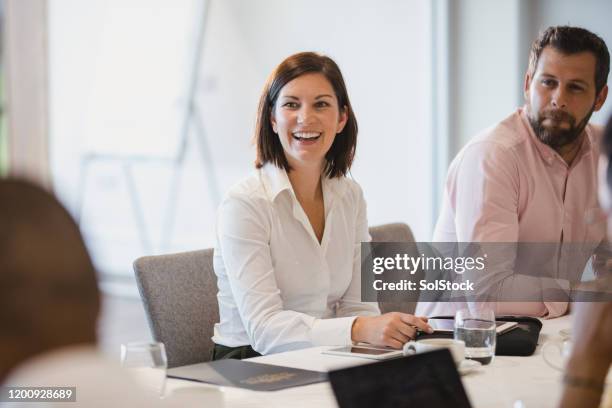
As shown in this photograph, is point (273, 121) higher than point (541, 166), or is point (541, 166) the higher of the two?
point (273, 121)

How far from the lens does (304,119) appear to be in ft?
8.88

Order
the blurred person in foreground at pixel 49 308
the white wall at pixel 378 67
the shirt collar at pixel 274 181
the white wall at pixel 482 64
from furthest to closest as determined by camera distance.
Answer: the white wall at pixel 378 67 < the white wall at pixel 482 64 < the shirt collar at pixel 274 181 < the blurred person in foreground at pixel 49 308

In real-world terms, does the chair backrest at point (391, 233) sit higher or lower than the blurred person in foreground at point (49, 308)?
lower

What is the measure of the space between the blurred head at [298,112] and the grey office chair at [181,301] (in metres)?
0.38

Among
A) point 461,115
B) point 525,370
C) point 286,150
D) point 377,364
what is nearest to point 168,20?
point 461,115

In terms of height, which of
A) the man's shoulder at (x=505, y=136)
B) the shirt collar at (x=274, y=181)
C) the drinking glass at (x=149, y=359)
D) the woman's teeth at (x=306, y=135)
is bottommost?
the drinking glass at (x=149, y=359)

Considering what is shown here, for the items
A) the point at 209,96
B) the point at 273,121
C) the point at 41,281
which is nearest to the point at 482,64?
the point at 209,96

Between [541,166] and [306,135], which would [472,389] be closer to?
[306,135]

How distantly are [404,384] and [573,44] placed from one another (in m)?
1.90

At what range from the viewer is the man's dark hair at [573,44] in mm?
2916

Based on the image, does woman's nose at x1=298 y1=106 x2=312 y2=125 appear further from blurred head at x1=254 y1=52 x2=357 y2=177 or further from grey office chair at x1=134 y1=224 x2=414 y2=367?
grey office chair at x1=134 y1=224 x2=414 y2=367

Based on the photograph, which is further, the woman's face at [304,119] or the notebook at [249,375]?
the woman's face at [304,119]

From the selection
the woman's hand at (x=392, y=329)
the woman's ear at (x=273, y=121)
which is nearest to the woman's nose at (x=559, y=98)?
the woman's ear at (x=273, y=121)

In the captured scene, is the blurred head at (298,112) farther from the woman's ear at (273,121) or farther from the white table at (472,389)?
the white table at (472,389)
